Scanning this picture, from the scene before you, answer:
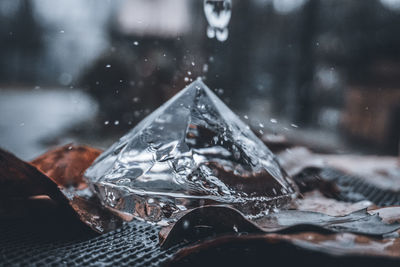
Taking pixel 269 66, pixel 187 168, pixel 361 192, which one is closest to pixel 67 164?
pixel 187 168

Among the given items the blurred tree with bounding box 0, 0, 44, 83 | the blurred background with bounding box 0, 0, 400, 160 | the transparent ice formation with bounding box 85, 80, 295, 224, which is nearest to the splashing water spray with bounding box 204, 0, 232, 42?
the transparent ice formation with bounding box 85, 80, 295, 224

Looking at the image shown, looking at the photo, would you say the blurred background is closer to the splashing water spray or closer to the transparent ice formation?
the splashing water spray

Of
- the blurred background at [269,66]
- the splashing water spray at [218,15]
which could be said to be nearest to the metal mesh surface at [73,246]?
the splashing water spray at [218,15]

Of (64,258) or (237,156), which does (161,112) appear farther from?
(64,258)

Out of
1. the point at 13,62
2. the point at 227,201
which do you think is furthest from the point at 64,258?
the point at 13,62

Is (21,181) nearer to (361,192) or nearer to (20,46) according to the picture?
(361,192)
